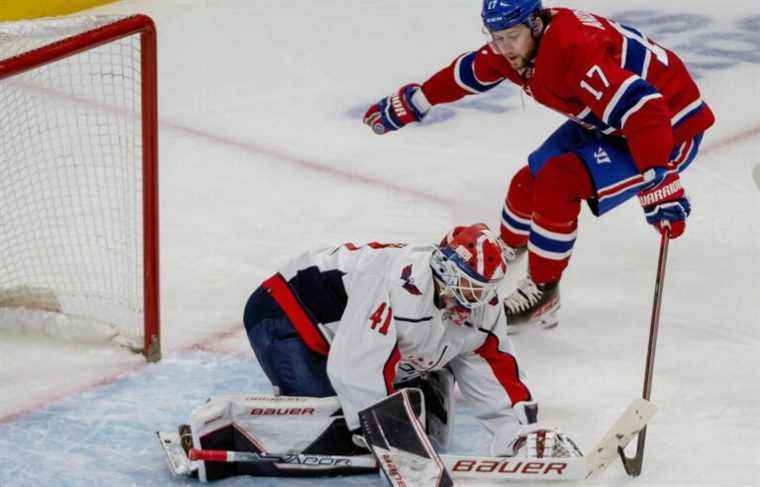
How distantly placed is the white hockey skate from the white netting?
910 mm

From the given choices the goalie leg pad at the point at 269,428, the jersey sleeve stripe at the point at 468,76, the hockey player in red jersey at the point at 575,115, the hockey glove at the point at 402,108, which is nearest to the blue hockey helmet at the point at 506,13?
the hockey player in red jersey at the point at 575,115

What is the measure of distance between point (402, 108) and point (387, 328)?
1.10 metres

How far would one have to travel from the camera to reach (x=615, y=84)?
342cm

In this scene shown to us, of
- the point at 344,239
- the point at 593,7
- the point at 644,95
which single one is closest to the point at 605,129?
the point at 644,95

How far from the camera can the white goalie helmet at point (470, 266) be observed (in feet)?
9.75

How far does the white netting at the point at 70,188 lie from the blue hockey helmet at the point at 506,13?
822 mm

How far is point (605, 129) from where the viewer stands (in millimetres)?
3621

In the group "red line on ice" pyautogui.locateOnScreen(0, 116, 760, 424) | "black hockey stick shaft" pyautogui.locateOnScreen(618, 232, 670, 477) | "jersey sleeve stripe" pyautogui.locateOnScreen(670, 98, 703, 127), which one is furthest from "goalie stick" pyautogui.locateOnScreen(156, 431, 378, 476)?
"jersey sleeve stripe" pyautogui.locateOnScreen(670, 98, 703, 127)

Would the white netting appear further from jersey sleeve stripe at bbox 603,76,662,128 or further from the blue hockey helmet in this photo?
jersey sleeve stripe at bbox 603,76,662,128

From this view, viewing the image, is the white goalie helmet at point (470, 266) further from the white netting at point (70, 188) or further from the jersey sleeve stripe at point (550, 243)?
the white netting at point (70, 188)

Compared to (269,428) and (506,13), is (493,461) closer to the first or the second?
(269,428)

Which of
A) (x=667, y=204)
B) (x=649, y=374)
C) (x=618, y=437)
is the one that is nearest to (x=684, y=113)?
(x=667, y=204)

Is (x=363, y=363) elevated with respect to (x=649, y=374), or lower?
elevated

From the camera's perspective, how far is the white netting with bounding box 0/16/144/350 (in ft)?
12.4
